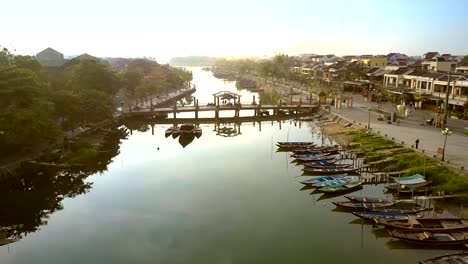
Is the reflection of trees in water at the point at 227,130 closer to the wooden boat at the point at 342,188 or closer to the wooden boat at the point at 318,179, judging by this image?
the wooden boat at the point at 318,179

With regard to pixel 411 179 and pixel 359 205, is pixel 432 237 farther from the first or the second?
pixel 411 179

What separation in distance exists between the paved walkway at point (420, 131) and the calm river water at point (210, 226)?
35.3 feet

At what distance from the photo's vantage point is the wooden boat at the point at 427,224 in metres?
27.2

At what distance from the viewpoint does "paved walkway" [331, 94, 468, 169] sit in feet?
137

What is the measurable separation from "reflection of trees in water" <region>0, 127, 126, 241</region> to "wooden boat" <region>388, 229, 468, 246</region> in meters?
27.5

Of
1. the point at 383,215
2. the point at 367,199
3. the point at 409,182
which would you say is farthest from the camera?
the point at 409,182

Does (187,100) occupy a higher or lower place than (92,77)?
lower

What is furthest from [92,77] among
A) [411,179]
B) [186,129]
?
[411,179]

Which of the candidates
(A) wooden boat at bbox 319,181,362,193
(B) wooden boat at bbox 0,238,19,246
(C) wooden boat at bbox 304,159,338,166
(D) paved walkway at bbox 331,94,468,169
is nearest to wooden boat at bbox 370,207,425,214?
(A) wooden boat at bbox 319,181,362,193

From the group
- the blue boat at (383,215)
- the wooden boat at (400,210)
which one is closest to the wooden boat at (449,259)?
the blue boat at (383,215)

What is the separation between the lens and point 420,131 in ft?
174

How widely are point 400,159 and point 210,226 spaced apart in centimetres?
2262

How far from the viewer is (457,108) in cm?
6303

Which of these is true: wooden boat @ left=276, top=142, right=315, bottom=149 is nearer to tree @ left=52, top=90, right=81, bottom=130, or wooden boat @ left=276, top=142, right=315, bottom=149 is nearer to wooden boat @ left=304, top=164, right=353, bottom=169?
wooden boat @ left=304, top=164, right=353, bottom=169
